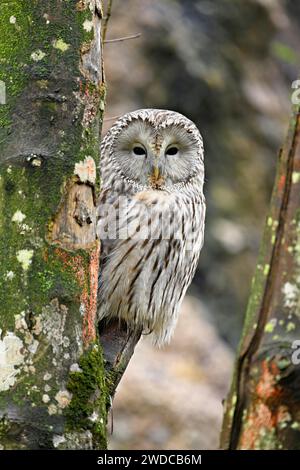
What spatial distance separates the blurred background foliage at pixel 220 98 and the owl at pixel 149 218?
5062mm

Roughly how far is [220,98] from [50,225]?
33.4 feet

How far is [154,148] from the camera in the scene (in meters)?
4.80

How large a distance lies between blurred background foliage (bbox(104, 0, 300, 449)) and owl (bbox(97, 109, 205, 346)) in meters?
5.06

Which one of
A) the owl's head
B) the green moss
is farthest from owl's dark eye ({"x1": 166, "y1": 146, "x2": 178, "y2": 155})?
the green moss

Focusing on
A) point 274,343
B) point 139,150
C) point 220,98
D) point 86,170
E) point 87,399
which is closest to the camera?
point 274,343

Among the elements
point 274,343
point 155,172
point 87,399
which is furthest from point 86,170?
point 155,172

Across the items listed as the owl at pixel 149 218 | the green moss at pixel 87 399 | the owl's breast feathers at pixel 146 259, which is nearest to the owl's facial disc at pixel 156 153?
the owl at pixel 149 218

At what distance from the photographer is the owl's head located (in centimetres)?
479

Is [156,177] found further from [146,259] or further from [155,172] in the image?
[146,259]

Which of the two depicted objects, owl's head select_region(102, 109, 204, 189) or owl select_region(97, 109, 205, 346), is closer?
owl select_region(97, 109, 205, 346)

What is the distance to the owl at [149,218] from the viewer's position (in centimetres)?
459

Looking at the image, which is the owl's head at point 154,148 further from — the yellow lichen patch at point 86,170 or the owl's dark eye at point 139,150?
the yellow lichen patch at point 86,170

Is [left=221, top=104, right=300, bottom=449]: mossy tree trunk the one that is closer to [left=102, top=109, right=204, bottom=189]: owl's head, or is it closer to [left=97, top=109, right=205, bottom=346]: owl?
[left=97, top=109, right=205, bottom=346]: owl

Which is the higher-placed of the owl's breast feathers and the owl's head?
the owl's head
